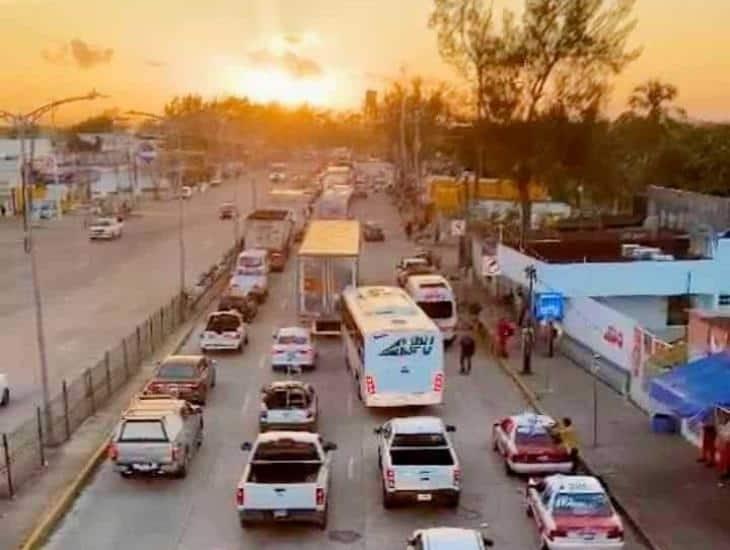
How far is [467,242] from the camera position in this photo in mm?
67312

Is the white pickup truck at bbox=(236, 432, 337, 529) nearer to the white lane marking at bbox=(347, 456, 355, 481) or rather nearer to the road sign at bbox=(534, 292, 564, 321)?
the white lane marking at bbox=(347, 456, 355, 481)

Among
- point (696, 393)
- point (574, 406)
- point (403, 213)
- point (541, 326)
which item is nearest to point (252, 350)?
point (541, 326)

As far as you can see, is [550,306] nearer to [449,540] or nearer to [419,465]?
[419,465]

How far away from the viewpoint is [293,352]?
38469mm

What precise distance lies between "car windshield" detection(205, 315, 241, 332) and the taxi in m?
22.8

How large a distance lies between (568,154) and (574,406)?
3486 cm

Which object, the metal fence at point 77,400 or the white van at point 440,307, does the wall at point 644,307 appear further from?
the metal fence at point 77,400

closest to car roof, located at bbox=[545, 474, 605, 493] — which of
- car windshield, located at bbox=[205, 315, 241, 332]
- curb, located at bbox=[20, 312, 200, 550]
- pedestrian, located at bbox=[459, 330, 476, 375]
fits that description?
curb, located at bbox=[20, 312, 200, 550]

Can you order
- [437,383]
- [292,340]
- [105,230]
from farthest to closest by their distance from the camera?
[105,230] < [292,340] < [437,383]

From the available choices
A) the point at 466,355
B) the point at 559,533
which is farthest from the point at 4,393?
the point at 559,533

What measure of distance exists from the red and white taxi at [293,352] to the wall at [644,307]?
1244cm

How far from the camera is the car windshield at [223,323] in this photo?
42656 millimetres

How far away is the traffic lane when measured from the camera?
71.3ft

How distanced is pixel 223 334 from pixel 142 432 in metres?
17.1
